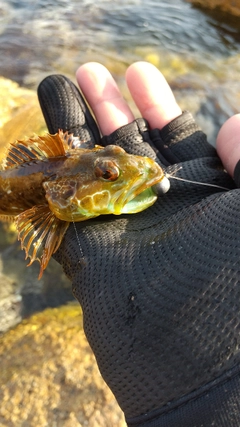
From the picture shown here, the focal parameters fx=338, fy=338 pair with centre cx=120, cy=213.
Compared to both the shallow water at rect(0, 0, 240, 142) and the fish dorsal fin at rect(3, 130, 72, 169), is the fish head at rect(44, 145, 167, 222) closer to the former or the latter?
the fish dorsal fin at rect(3, 130, 72, 169)

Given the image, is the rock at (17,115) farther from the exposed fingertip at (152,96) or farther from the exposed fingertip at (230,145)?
the exposed fingertip at (230,145)

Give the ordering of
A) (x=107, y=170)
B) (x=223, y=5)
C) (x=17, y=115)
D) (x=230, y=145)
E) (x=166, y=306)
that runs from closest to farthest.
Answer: (x=166, y=306) < (x=107, y=170) < (x=230, y=145) < (x=17, y=115) < (x=223, y=5)

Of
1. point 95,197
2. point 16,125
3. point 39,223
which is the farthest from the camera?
point 16,125

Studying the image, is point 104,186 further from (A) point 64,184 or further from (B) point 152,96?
(B) point 152,96

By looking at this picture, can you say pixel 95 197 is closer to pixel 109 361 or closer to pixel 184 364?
pixel 109 361

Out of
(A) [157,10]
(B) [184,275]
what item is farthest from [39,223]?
(A) [157,10]

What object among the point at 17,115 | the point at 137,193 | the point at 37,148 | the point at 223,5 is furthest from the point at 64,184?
the point at 223,5
